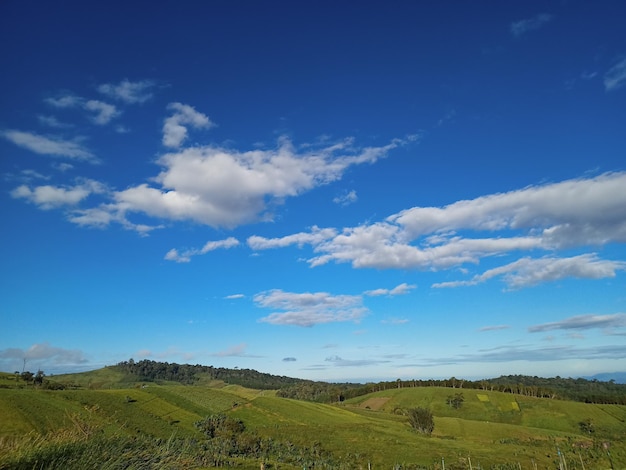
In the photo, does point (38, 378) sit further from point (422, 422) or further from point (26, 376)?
point (422, 422)

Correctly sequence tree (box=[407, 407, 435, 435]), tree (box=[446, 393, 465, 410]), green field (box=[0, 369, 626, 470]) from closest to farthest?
1. green field (box=[0, 369, 626, 470])
2. tree (box=[407, 407, 435, 435])
3. tree (box=[446, 393, 465, 410])

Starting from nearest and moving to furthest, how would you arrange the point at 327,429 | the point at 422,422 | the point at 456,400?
the point at 327,429 < the point at 422,422 < the point at 456,400

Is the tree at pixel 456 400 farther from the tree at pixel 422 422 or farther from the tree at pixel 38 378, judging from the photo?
the tree at pixel 38 378

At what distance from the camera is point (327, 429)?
334 ft

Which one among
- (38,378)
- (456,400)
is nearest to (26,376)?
(38,378)

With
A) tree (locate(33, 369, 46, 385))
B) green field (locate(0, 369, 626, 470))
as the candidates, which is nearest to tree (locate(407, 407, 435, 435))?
green field (locate(0, 369, 626, 470))

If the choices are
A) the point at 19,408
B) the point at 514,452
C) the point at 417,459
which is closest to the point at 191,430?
Result: the point at 19,408

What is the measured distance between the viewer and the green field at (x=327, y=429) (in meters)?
9.70

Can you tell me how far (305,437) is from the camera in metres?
91.1

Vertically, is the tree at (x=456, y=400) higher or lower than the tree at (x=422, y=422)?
higher

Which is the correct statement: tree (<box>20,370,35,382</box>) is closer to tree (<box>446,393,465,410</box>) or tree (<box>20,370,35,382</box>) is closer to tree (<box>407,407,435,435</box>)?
tree (<box>407,407,435,435</box>)

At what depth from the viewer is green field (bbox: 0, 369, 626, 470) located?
31.8ft

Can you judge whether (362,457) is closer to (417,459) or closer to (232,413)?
(417,459)

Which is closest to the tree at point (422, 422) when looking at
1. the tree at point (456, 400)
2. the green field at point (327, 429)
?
the green field at point (327, 429)
